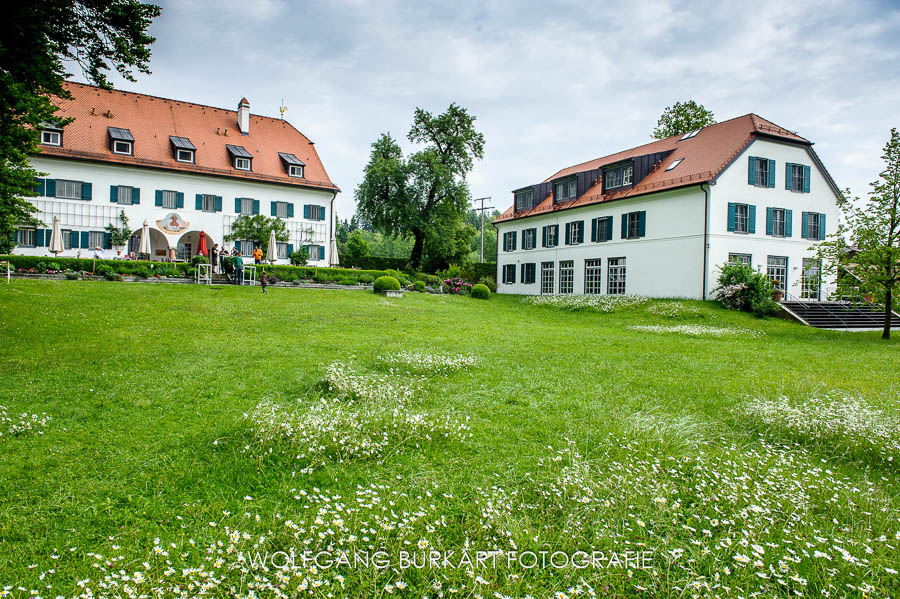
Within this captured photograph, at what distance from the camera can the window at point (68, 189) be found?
30.0m

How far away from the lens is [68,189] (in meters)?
30.2

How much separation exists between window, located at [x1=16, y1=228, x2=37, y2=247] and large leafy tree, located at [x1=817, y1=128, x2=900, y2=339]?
3919cm

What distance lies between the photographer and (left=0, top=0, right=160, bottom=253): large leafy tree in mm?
8461

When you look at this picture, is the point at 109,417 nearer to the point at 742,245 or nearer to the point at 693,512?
the point at 693,512

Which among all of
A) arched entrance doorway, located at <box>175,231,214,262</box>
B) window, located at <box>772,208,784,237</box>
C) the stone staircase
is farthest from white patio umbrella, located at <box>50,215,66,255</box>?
window, located at <box>772,208,784,237</box>

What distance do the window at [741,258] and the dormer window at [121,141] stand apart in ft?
119

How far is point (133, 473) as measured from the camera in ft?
15.1

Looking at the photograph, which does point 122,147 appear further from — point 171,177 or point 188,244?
point 188,244

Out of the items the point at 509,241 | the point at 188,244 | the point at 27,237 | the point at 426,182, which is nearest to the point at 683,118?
the point at 509,241

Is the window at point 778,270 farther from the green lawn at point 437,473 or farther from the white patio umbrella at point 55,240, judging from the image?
the white patio umbrella at point 55,240

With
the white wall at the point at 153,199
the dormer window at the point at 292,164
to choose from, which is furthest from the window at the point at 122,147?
the dormer window at the point at 292,164

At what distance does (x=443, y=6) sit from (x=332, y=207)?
98.1 feet

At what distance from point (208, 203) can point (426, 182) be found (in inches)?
615

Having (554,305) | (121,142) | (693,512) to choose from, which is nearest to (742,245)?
(554,305)
